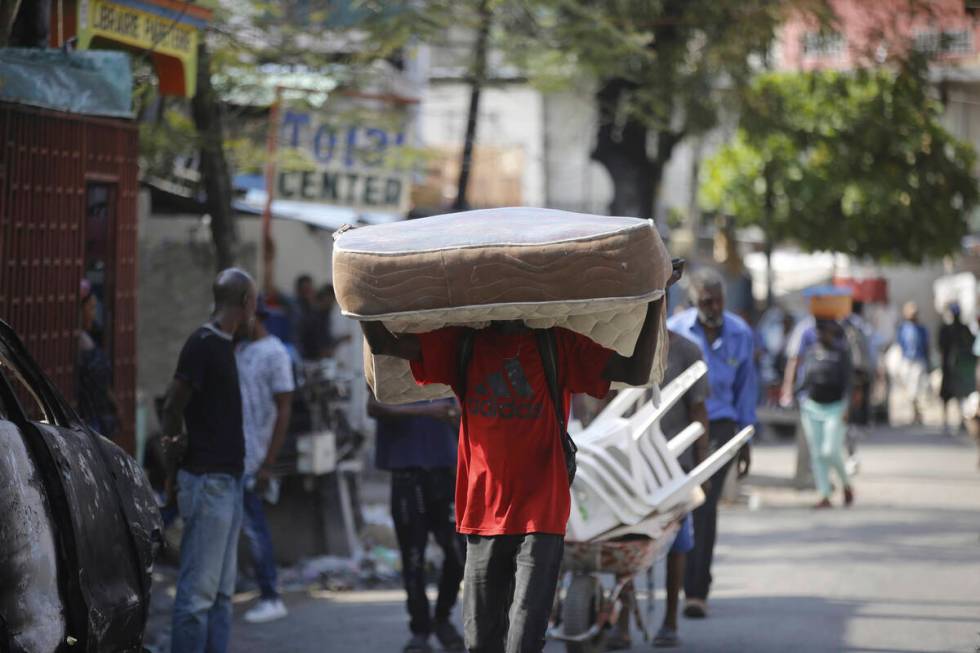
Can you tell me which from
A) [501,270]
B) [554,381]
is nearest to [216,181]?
[554,381]

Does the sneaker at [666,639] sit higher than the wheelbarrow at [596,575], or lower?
lower

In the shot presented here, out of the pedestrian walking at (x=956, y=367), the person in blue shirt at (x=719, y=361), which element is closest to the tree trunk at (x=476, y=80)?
the person in blue shirt at (x=719, y=361)

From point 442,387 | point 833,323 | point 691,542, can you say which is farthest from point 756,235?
point 442,387

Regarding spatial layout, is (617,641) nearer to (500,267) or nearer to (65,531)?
(500,267)

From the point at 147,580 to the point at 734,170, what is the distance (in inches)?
958

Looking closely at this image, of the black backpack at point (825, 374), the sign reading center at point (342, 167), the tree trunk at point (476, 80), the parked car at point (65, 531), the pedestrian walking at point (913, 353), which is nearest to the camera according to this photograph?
the parked car at point (65, 531)

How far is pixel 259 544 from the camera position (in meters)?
9.02

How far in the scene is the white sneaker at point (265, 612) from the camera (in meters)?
9.03

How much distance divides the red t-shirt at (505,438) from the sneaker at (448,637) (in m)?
2.55

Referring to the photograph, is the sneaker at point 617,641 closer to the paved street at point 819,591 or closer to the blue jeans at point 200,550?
the paved street at point 819,591

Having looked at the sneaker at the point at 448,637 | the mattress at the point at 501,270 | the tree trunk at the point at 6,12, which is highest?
the tree trunk at the point at 6,12

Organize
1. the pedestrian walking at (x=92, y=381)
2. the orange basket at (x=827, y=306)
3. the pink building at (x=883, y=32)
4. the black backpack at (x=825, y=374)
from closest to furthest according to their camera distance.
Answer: the pedestrian walking at (x=92, y=381) < the black backpack at (x=825, y=374) < the orange basket at (x=827, y=306) < the pink building at (x=883, y=32)

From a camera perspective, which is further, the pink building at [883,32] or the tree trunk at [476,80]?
the pink building at [883,32]

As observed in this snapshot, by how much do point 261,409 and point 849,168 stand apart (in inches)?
546
